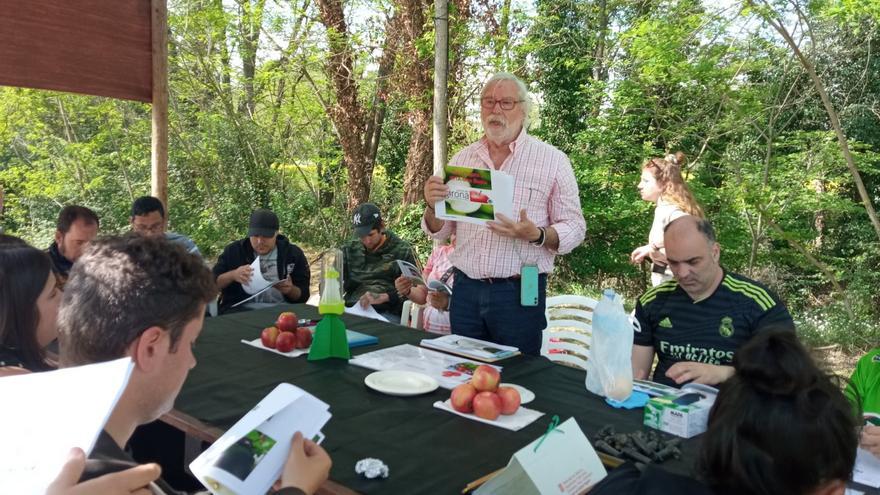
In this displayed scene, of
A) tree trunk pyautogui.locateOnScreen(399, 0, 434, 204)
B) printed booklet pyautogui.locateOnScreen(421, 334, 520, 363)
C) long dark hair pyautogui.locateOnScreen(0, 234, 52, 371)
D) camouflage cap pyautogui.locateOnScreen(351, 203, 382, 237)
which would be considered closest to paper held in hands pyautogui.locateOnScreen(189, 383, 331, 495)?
long dark hair pyautogui.locateOnScreen(0, 234, 52, 371)

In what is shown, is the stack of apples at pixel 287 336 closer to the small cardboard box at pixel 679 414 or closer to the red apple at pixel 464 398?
the red apple at pixel 464 398

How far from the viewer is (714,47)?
23.1 ft


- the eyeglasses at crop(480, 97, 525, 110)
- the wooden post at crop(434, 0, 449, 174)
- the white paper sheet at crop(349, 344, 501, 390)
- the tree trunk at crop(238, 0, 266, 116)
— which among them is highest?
the tree trunk at crop(238, 0, 266, 116)

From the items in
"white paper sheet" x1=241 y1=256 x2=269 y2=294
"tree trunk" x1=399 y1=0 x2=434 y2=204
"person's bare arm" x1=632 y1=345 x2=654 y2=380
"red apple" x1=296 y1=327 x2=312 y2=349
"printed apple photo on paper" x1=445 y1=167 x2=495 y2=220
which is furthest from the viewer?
"tree trunk" x1=399 y1=0 x2=434 y2=204

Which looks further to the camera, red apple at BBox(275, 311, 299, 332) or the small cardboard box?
red apple at BBox(275, 311, 299, 332)

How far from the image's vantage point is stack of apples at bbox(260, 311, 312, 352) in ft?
8.61

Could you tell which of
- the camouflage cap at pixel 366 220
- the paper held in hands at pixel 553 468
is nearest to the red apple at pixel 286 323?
the paper held in hands at pixel 553 468

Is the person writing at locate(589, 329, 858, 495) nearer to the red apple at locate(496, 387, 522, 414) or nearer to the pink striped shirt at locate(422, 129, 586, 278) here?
the red apple at locate(496, 387, 522, 414)

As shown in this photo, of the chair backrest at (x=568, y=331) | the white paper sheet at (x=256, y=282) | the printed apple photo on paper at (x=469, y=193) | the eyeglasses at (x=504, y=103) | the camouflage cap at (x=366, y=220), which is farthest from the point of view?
the camouflage cap at (x=366, y=220)

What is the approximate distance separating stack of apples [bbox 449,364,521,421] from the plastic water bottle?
1.18 ft

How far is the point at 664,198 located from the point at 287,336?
3380 millimetres

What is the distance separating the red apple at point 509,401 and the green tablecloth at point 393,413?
88 millimetres

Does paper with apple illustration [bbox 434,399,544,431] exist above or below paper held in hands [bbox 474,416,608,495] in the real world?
below

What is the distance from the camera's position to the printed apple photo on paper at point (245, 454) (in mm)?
1280
